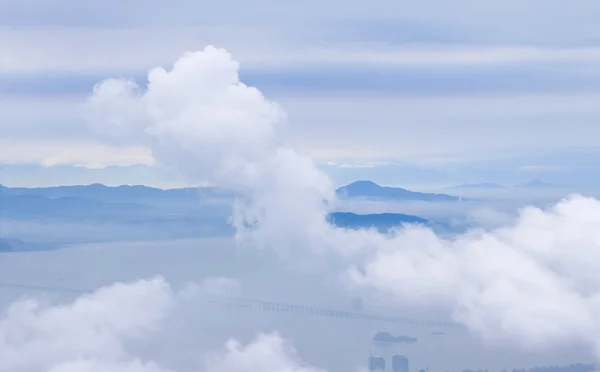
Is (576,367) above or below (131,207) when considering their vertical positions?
below

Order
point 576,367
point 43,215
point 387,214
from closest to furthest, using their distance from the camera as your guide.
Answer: point 576,367 < point 43,215 < point 387,214

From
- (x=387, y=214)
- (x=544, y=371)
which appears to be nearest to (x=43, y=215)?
(x=387, y=214)

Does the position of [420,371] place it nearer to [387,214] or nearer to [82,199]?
[387,214]

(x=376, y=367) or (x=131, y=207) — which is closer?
(x=376, y=367)

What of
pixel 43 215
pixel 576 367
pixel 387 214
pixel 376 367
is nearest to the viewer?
pixel 376 367

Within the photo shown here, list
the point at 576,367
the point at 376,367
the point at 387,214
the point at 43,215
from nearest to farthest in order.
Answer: the point at 376,367 < the point at 576,367 < the point at 43,215 < the point at 387,214

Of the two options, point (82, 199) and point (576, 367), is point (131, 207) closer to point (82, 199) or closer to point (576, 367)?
point (82, 199)

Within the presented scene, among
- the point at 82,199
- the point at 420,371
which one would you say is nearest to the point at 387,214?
the point at 420,371

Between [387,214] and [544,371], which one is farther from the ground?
[387,214]

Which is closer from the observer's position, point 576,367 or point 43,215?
point 576,367
